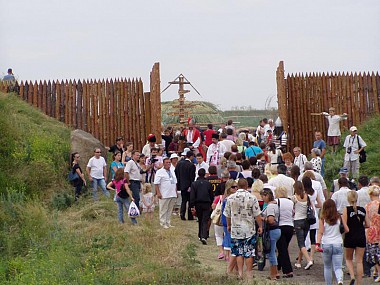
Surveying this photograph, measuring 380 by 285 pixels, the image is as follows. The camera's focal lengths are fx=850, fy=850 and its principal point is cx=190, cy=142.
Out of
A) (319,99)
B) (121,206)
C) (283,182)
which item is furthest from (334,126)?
(283,182)

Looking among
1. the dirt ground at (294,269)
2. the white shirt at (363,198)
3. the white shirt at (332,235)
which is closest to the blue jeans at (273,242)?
the dirt ground at (294,269)

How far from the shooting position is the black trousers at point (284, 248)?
48.0 ft

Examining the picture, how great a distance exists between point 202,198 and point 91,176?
5411mm

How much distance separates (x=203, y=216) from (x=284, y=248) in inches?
129

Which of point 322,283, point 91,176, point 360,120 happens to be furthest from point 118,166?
point 360,120

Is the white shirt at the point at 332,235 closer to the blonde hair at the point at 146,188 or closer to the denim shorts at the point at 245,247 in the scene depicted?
the denim shorts at the point at 245,247

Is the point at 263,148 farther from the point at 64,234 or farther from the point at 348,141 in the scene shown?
the point at 64,234

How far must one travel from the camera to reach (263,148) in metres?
23.2

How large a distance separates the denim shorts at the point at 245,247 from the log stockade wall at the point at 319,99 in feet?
51.9

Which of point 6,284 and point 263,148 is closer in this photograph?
point 6,284

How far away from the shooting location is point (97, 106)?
94.6ft

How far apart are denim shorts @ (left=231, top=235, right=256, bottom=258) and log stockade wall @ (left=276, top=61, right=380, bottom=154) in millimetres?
15812

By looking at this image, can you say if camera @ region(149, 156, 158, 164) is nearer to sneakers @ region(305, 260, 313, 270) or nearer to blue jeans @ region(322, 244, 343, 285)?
sneakers @ region(305, 260, 313, 270)

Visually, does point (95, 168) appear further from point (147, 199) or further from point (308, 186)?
point (308, 186)
